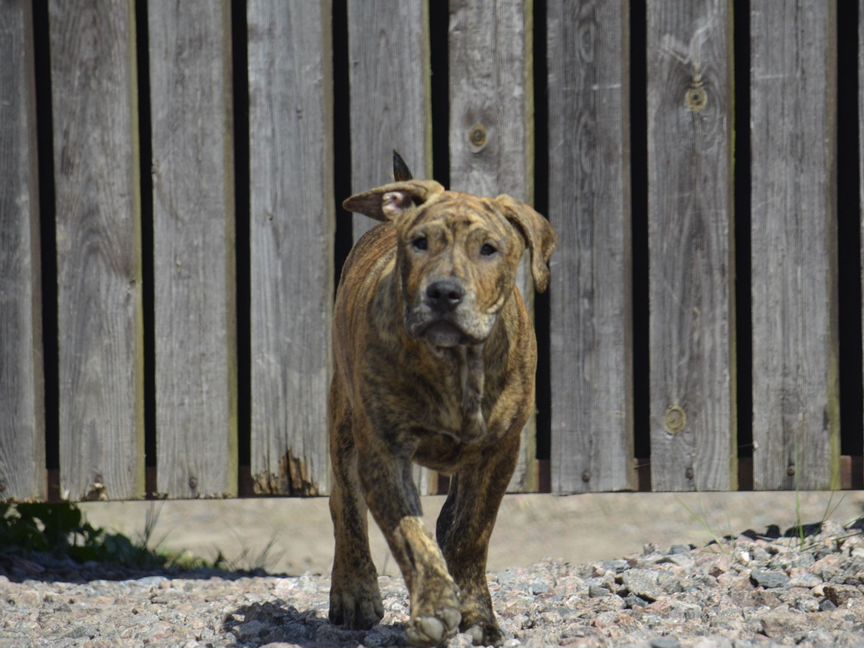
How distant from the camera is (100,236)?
6672mm

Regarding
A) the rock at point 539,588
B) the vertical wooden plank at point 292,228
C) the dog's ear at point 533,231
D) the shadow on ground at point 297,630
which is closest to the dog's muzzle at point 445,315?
the dog's ear at point 533,231

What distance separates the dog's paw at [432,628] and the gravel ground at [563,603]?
1.47 ft

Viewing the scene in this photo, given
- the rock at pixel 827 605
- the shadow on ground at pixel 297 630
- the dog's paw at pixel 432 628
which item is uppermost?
the dog's paw at pixel 432 628

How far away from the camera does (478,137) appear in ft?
21.4

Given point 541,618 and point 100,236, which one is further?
point 100,236

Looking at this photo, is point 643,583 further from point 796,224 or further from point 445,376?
point 796,224

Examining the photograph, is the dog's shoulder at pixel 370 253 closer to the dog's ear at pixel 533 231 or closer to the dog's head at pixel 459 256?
the dog's head at pixel 459 256

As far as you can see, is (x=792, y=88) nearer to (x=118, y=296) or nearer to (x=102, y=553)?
(x=118, y=296)

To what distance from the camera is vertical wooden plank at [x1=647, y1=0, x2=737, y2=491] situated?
649 cm

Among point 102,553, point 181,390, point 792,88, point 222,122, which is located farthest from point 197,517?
point 792,88

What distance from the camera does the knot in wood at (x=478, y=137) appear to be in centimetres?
653

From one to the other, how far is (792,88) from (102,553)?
3.79 m

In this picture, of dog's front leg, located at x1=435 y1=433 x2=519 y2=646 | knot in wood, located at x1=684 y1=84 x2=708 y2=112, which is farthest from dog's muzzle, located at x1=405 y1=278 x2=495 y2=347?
knot in wood, located at x1=684 y1=84 x2=708 y2=112

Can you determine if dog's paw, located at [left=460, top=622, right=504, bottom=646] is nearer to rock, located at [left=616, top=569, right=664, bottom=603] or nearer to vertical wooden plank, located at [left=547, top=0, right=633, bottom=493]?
rock, located at [left=616, top=569, right=664, bottom=603]
